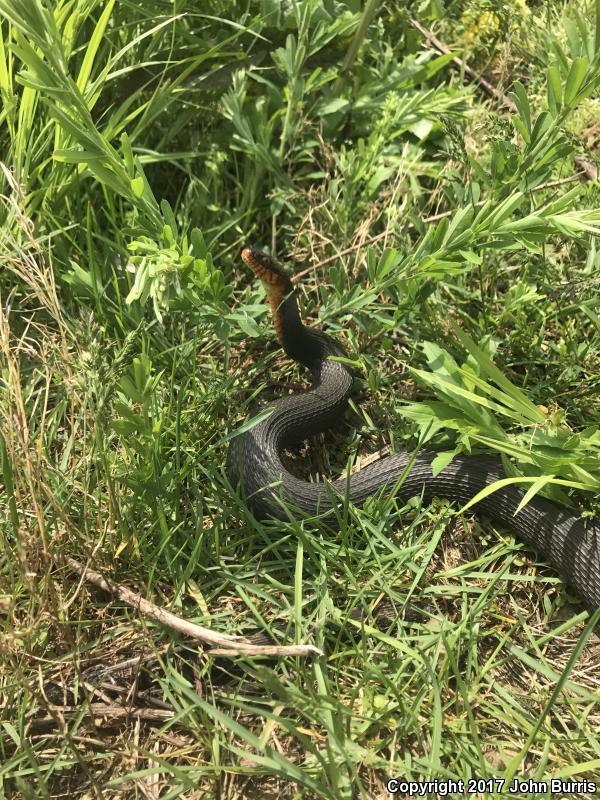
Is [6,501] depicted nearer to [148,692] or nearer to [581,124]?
[148,692]

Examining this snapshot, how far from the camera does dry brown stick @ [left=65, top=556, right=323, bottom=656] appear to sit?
229cm

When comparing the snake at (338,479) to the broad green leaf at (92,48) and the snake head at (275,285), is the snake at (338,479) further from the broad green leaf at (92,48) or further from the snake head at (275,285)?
the broad green leaf at (92,48)

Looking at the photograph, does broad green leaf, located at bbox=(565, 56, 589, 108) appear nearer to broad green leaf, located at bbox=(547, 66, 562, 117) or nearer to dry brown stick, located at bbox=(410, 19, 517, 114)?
broad green leaf, located at bbox=(547, 66, 562, 117)

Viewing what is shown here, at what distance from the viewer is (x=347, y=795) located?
209cm

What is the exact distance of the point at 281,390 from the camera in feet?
11.5

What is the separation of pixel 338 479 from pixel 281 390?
23.3 inches

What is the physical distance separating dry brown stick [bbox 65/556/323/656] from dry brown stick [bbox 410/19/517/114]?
325 centimetres

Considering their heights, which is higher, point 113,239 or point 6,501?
point 113,239

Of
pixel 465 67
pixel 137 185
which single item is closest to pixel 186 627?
pixel 137 185

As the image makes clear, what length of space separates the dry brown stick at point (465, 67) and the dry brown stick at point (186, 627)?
3251 mm

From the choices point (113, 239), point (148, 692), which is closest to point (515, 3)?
point (113, 239)

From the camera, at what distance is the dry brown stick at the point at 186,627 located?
2.29 metres

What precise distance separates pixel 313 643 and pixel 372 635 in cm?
25

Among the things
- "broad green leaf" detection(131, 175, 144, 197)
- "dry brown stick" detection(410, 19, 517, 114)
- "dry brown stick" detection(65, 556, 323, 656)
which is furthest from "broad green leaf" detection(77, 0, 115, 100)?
"dry brown stick" detection(65, 556, 323, 656)
